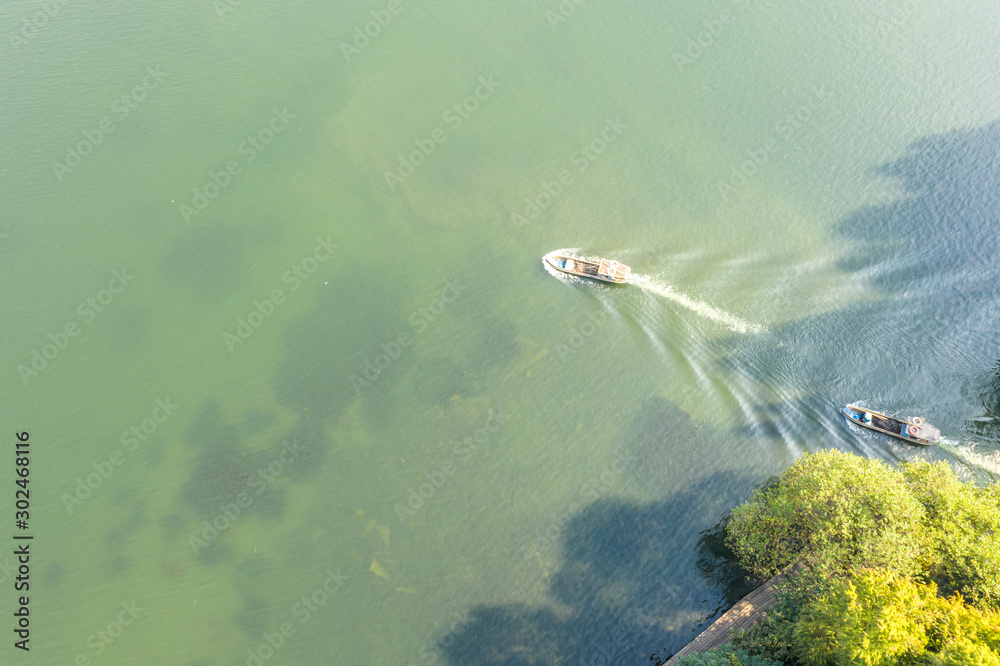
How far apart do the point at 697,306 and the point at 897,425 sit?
8.64 meters

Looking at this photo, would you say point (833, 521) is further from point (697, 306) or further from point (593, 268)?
point (593, 268)

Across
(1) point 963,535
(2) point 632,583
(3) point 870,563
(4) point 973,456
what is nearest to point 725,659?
(2) point 632,583

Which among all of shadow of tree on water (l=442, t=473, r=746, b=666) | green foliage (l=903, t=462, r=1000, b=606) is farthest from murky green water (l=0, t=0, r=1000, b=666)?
green foliage (l=903, t=462, r=1000, b=606)

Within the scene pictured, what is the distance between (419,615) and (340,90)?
25.7 metres

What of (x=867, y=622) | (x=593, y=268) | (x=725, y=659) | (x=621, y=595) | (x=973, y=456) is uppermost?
(x=593, y=268)

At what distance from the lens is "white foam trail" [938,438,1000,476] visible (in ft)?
81.6

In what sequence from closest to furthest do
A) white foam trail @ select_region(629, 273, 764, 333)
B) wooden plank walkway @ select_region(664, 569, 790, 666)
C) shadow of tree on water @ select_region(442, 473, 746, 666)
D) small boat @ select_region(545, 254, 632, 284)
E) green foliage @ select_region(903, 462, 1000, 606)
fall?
1. green foliage @ select_region(903, 462, 1000, 606)
2. wooden plank walkway @ select_region(664, 569, 790, 666)
3. shadow of tree on water @ select_region(442, 473, 746, 666)
4. white foam trail @ select_region(629, 273, 764, 333)
5. small boat @ select_region(545, 254, 632, 284)

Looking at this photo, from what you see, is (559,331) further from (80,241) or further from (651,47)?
(80,241)

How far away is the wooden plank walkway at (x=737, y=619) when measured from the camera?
22.4 m

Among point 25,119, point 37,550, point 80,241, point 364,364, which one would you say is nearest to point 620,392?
point 364,364

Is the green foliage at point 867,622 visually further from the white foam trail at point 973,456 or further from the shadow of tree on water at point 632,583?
the white foam trail at point 973,456

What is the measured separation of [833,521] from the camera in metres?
21.3

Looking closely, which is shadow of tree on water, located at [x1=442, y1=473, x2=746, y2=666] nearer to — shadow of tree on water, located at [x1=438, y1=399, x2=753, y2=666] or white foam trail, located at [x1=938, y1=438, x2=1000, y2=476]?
shadow of tree on water, located at [x1=438, y1=399, x2=753, y2=666]

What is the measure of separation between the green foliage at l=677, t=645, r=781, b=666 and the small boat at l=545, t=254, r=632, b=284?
14402mm
